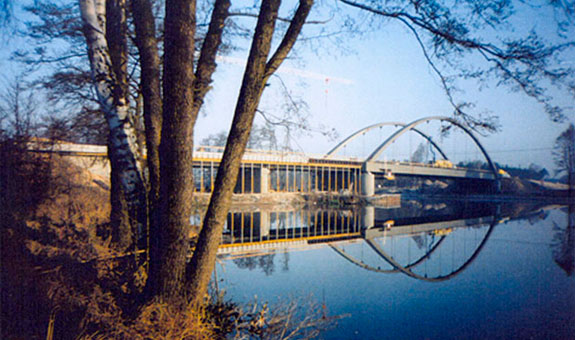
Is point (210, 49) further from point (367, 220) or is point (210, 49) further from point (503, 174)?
point (503, 174)

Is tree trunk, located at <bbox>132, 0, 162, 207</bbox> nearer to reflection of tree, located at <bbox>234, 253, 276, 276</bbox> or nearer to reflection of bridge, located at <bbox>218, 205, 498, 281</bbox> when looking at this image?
reflection of tree, located at <bbox>234, 253, 276, 276</bbox>

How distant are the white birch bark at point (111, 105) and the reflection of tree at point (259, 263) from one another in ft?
9.72

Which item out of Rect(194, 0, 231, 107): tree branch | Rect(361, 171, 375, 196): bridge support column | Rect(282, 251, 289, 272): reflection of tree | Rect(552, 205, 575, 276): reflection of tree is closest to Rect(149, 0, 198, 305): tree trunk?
Rect(194, 0, 231, 107): tree branch

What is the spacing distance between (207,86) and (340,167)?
35.1 m

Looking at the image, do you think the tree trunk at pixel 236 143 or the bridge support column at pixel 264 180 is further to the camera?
the bridge support column at pixel 264 180

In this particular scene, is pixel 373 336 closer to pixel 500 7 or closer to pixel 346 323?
pixel 346 323

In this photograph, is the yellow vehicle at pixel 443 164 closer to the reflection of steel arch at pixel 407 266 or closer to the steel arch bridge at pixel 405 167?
the steel arch bridge at pixel 405 167

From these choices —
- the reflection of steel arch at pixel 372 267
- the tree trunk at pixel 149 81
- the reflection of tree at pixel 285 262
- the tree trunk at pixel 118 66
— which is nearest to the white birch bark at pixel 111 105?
the tree trunk at pixel 118 66

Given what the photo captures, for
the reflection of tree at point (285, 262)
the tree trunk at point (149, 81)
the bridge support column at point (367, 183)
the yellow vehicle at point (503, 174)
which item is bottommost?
the reflection of tree at point (285, 262)

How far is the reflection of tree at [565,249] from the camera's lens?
689cm

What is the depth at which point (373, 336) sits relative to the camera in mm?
3697

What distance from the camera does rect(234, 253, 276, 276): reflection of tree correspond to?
637cm

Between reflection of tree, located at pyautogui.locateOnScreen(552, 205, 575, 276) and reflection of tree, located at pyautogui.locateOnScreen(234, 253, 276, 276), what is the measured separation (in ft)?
18.5

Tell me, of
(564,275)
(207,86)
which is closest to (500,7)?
(207,86)
